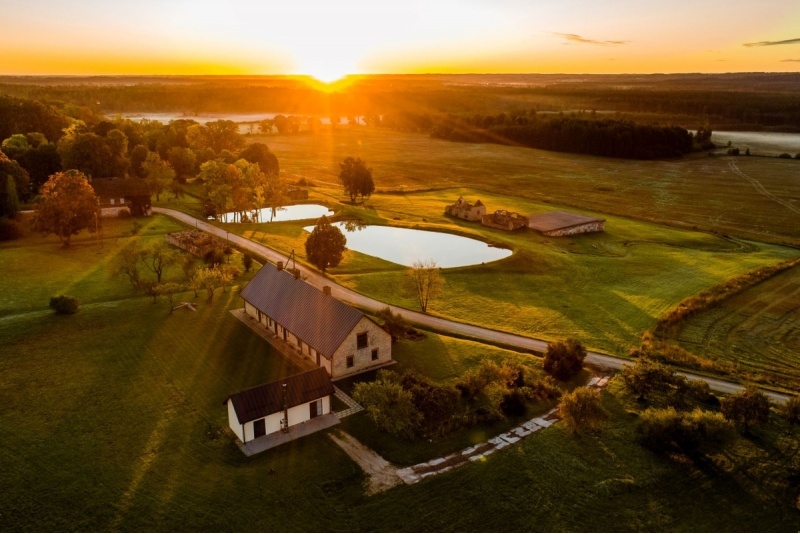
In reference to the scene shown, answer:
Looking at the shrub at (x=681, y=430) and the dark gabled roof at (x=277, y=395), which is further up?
the dark gabled roof at (x=277, y=395)

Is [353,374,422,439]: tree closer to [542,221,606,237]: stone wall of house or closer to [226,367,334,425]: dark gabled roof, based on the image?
[226,367,334,425]: dark gabled roof


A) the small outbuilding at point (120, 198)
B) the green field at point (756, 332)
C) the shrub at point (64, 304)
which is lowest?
the green field at point (756, 332)

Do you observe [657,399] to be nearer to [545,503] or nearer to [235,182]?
[545,503]

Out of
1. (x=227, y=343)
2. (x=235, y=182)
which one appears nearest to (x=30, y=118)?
(x=235, y=182)

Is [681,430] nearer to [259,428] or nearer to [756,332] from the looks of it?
[756,332]

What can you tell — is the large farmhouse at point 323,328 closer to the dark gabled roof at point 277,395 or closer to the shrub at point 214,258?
the dark gabled roof at point 277,395

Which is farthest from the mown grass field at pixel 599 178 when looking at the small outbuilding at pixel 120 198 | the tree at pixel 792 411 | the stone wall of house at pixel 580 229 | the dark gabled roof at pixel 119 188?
the tree at pixel 792 411

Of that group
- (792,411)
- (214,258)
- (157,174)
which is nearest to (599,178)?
(157,174)

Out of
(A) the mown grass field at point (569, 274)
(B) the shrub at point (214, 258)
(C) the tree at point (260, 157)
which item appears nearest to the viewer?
(A) the mown grass field at point (569, 274)
